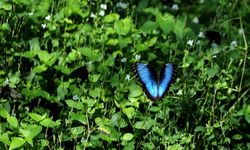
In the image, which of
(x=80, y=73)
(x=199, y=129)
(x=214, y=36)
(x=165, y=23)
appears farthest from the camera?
(x=214, y=36)

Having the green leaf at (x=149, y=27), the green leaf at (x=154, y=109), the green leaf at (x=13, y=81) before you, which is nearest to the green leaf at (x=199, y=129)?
the green leaf at (x=154, y=109)

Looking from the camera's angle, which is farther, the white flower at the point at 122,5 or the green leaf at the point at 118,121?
the white flower at the point at 122,5

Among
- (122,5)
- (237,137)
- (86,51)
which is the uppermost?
(122,5)

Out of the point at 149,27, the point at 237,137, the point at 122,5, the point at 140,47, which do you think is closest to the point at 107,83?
the point at 140,47

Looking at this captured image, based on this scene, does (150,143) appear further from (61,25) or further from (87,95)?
(61,25)

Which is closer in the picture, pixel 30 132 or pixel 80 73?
pixel 30 132

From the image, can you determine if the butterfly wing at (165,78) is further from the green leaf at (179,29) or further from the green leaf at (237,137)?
the green leaf at (179,29)

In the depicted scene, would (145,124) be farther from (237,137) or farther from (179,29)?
(179,29)
